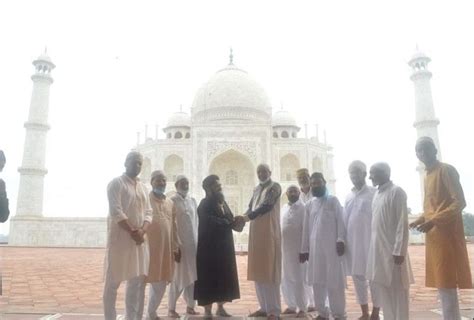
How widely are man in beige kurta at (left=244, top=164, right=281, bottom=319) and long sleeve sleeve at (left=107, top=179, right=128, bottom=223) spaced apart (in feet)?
3.27

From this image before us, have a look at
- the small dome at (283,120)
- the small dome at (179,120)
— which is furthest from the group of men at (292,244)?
the small dome at (179,120)

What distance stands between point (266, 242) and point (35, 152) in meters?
18.2

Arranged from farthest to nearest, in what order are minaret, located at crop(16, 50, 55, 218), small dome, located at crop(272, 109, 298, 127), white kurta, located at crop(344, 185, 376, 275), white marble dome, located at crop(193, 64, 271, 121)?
small dome, located at crop(272, 109, 298, 127)
white marble dome, located at crop(193, 64, 271, 121)
minaret, located at crop(16, 50, 55, 218)
white kurta, located at crop(344, 185, 376, 275)

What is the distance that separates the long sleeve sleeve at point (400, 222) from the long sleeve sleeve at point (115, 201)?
6.27 feet

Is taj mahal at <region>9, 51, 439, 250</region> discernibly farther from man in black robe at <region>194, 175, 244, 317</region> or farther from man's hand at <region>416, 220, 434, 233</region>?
man's hand at <region>416, 220, 434, 233</region>

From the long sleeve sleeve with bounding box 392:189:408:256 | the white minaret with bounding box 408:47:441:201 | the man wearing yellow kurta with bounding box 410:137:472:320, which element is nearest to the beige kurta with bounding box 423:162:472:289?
the man wearing yellow kurta with bounding box 410:137:472:320

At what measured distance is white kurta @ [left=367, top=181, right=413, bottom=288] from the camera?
2.79 metres

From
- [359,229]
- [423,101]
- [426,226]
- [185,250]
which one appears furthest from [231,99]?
[426,226]

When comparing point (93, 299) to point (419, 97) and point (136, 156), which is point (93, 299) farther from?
point (419, 97)

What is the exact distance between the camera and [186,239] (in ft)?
11.6

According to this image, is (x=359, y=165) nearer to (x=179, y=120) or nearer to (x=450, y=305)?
(x=450, y=305)

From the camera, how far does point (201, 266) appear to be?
10.6ft

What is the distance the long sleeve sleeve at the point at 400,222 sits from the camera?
2746 millimetres

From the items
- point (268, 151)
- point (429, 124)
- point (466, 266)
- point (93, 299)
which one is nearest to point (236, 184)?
point (268, 151)
